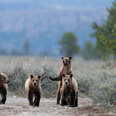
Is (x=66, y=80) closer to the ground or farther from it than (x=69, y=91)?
farther from it

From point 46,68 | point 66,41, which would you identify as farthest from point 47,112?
point 66,41

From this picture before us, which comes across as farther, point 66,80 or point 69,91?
point 69,91

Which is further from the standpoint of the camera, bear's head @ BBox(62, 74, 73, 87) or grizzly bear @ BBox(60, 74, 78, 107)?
grizzly bear @ BBox(60, 74, 78, 107)

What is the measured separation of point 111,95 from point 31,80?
2.60 m

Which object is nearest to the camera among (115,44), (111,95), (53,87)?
(111,95)

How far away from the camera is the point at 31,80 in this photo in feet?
39.3

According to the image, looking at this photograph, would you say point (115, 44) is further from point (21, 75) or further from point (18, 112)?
point (18, 112)

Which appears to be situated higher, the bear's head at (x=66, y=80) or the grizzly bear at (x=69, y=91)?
the bear's head at (x=66, y=80)

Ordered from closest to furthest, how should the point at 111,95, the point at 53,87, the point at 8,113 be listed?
the point at 8,113 < the point at 111,95 < the point at 53,87

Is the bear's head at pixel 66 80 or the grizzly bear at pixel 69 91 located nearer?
the bear's head at pixel 66 80

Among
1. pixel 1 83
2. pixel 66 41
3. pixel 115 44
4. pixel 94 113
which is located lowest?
pixel 94 113

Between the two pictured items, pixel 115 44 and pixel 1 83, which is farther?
pixel 115 44

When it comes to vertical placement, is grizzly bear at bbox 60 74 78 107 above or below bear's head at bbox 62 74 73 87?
below

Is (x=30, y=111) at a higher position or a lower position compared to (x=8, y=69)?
lower
